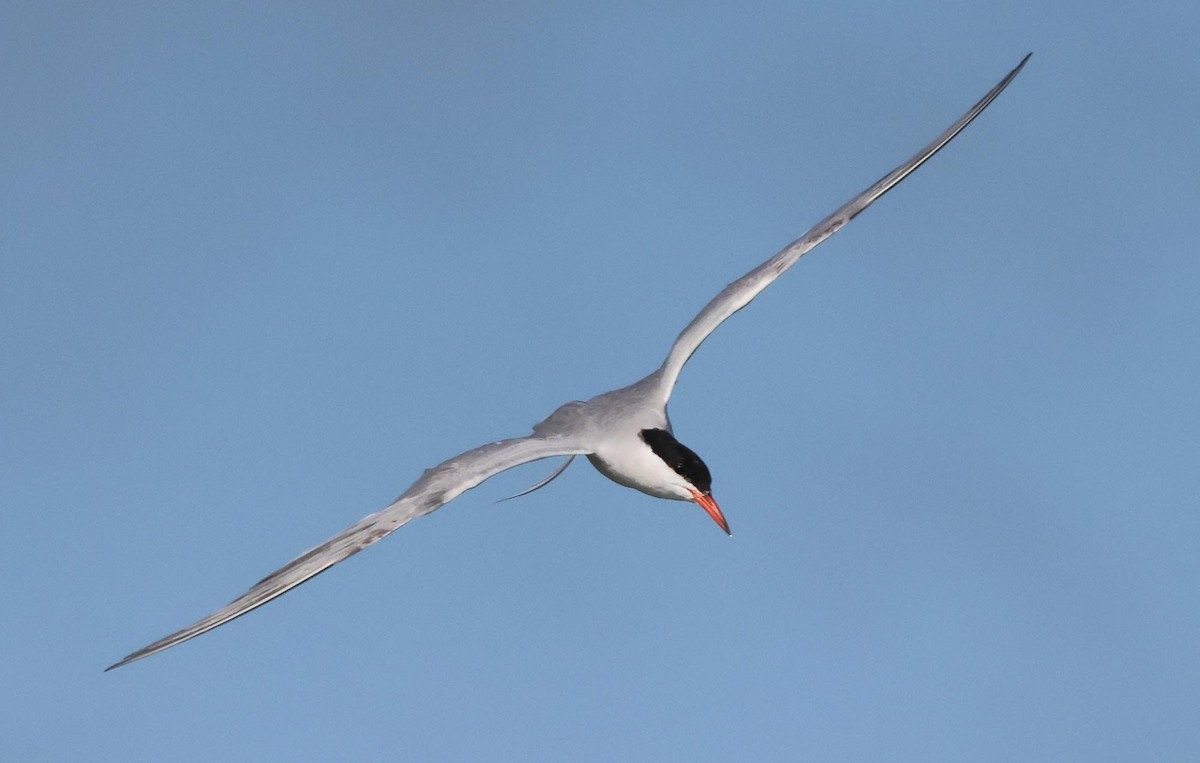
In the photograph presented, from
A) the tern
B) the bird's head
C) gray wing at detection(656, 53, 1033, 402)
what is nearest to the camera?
the tern

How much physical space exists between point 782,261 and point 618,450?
2.43 meters

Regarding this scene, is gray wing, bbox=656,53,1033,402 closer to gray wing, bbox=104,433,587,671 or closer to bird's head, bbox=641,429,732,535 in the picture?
bird's head, bbox=641,429,732,535

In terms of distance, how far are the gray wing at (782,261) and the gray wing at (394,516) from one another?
168 centimetres

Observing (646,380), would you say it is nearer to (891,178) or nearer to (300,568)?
(891,178)

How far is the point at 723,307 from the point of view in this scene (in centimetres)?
1252

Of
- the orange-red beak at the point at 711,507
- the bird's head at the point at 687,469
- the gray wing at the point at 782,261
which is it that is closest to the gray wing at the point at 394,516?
the bird's head at the point at 687,469

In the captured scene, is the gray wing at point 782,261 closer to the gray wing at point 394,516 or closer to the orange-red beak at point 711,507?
the orange-red beak at point 711,507

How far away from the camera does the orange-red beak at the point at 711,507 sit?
1122cm

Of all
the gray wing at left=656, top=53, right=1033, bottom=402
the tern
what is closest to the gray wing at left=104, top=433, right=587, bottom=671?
the tern

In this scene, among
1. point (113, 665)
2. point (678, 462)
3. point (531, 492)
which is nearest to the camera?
point (113, 665)

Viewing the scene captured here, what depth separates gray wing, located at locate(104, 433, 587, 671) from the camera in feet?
28.7

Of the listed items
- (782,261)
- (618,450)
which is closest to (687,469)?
(618,450)

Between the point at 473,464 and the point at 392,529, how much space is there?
93 cm

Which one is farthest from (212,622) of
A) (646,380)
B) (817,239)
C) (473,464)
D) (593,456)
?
(817,239)
